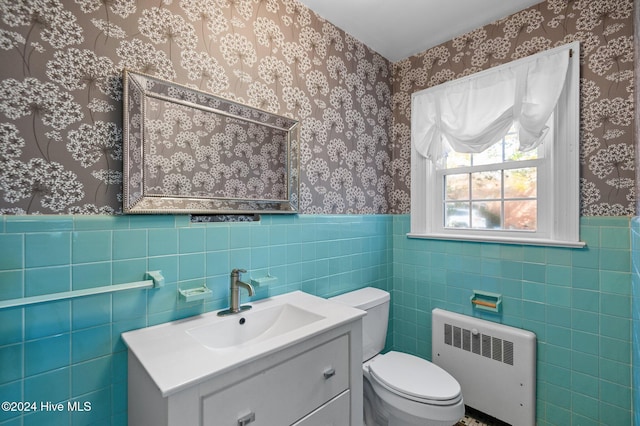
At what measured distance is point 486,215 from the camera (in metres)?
1.92

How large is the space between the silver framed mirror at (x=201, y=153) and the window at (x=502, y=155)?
1060 mm

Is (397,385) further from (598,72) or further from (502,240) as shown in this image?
(598,72)

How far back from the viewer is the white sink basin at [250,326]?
1.17 meters

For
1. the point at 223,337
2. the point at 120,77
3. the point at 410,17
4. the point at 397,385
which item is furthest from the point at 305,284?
the point at 410,17

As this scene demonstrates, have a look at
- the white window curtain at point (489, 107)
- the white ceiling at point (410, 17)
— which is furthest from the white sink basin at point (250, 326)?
the white ceiling at point (410, 17)

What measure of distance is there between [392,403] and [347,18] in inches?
85.7

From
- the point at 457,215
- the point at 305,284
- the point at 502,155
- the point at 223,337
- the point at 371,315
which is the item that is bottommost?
the point at 371,315

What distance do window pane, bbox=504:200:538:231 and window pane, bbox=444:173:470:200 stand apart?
26 centimetres

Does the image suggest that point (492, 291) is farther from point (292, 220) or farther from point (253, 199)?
point (253, 199)

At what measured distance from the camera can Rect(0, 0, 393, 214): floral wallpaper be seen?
2.97ft

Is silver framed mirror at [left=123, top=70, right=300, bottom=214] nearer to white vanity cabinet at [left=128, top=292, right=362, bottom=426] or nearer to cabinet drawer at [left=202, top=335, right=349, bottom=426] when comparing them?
white vanity cabinet at [left=128, top=292, right=362, bottom=426]

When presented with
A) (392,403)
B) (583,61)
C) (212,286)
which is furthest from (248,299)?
(583,61)

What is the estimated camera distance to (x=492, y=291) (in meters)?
1.80

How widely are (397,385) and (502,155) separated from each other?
4.93 feet
